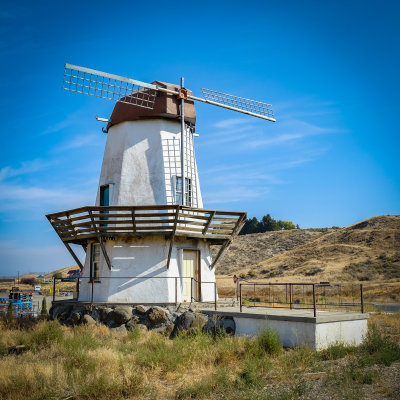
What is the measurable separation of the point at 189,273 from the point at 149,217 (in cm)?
294

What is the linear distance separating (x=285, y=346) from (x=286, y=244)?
6417cm

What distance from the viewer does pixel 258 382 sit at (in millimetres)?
9328

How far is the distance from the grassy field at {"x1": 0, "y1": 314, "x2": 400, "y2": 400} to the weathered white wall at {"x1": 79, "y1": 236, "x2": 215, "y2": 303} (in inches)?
126

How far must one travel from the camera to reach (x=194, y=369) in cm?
1102

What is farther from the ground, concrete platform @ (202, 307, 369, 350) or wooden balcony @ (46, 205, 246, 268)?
wooden balcony @ (46, 205, 246, 268)

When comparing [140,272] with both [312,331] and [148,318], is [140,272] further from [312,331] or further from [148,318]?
[312,331]

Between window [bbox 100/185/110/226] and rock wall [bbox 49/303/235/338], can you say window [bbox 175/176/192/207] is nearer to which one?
window [bbox 100/185/110/226]

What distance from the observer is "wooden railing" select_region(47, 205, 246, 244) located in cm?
1641

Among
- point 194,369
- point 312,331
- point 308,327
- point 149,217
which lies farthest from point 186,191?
point 194,369

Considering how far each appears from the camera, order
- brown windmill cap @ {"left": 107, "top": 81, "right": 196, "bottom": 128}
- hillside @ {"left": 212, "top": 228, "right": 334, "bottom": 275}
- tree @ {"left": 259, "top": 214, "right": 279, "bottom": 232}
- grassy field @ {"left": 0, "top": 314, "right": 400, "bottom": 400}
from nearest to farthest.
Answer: grassy field @ {"left": 0, "top": 314, "right": 400, "bottom": 400}, brown windmill cap @ {"left": 107, "top": 81, "right": 196, "bottom": 128}, hillside @ {"left": 212, "top": 228, "right": 334, "bottom": 275}, tree @ {"left": 259, "top": 214, "right": 279, "bottom": 232}

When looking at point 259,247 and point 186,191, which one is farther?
point 259,247

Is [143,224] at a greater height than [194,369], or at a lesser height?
greater

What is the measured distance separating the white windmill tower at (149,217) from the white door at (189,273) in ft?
0.13

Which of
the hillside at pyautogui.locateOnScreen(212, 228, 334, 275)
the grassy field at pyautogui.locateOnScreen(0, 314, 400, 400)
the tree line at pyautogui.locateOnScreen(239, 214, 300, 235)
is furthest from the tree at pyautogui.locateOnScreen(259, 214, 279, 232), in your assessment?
the grassy field at pyautogui.locateOnScreen(0, 314, 400, 400)
